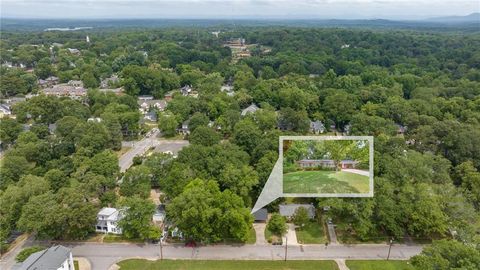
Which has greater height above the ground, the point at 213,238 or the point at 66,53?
the point at 66,53

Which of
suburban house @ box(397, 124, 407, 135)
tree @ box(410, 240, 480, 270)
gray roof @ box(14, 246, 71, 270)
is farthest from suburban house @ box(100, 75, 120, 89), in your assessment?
tree @ box(410, 240, 480, 270)

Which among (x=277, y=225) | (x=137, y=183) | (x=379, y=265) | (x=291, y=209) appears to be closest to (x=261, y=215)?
(x=277, y=225)

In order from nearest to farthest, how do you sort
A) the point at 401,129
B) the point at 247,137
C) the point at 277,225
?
the point at 277,225
the point at 247,137
the point at 401,129

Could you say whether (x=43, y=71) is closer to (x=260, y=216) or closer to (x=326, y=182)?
(x=260, y=216)

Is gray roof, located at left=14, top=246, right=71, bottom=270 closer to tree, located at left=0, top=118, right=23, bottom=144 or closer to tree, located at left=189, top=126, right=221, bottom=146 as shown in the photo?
tree, located at left=189, top=126, right=221, bottom=146

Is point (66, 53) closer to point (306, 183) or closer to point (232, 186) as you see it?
point (232, 186)

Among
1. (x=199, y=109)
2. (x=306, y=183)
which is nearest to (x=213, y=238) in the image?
(x=306, y=183)
